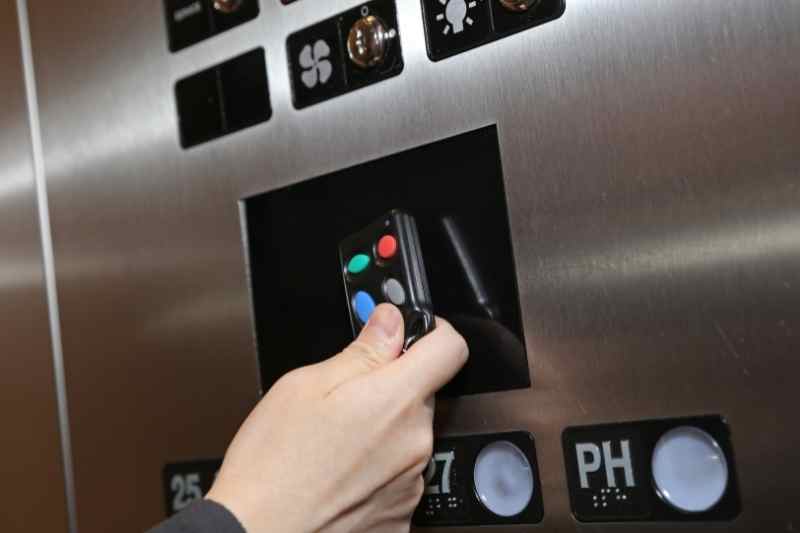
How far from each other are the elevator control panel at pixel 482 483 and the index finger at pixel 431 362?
4 centimetres

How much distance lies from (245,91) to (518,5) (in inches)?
8.4

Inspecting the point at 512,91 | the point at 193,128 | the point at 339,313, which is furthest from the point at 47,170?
the point at 512,91

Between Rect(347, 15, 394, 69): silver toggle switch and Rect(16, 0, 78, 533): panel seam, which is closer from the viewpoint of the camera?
Rect(347, 15, 394, 69): silver toggle switch

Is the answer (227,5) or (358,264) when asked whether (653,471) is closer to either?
(358,264)

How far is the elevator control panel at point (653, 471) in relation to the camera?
0.49 metres

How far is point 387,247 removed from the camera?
0.57 m

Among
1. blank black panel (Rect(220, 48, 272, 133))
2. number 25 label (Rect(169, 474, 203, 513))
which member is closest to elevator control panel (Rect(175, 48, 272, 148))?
blank black panel (Rect(220, 48, 272, 133))

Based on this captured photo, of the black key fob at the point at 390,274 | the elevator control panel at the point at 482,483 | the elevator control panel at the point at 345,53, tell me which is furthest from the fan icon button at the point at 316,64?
the elevator control panel at the point at 482,483

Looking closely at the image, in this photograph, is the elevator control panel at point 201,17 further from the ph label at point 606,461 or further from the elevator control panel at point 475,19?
the ph label at point 606,461

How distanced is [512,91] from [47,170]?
1.36ft

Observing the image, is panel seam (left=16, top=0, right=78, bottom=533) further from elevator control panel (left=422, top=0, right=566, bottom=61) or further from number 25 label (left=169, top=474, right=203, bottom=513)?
elevator control panel (left=422, top=0, right=566, bottom=61)

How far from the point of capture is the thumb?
55 centimetres

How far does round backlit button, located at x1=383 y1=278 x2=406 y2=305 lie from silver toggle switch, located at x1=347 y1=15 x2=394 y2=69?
0.44ft

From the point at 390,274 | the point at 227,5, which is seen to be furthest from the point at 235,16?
the point at 390,274
